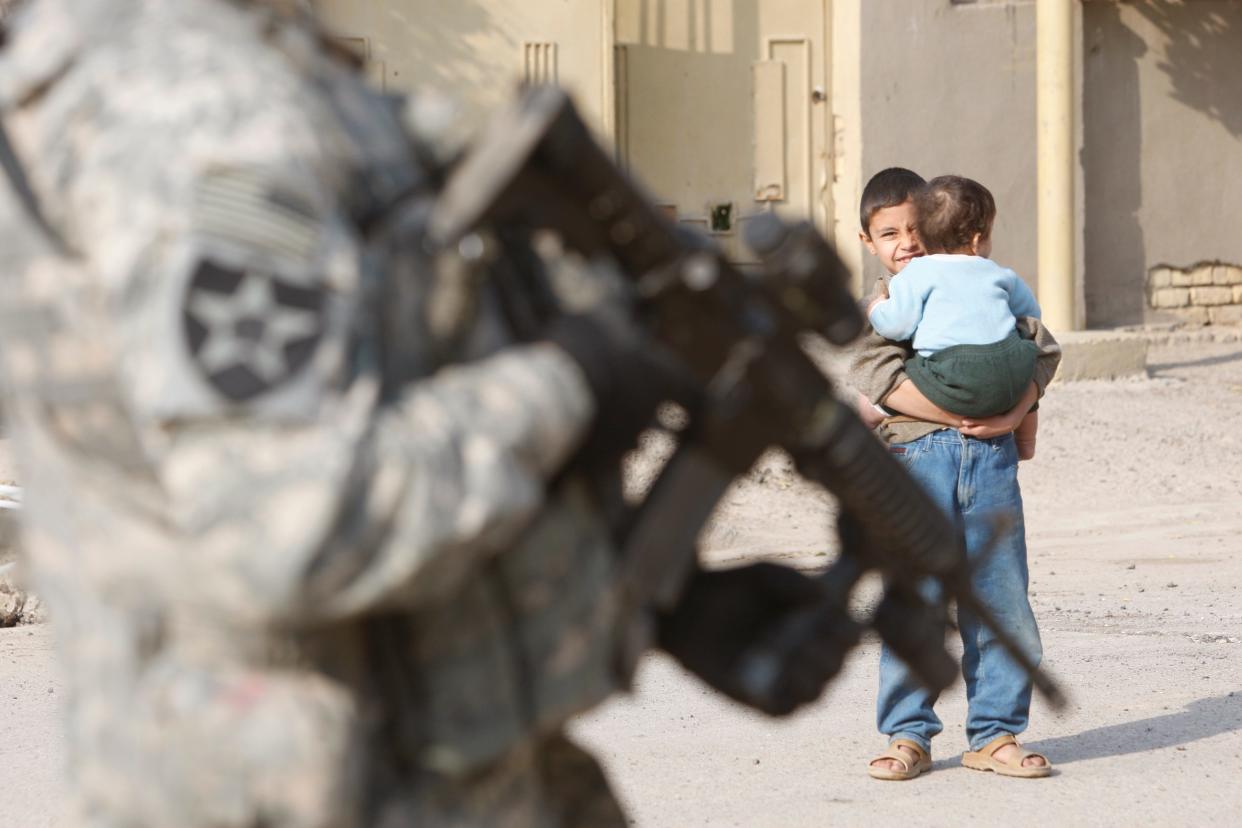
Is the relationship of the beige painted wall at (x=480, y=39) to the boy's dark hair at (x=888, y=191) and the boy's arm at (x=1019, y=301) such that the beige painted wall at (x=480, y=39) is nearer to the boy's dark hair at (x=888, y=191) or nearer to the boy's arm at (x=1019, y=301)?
the boy's dark hair at (x=888, y=191)

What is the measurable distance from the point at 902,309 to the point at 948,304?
0.13 meters

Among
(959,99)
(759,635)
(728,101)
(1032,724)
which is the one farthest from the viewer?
(728,101)

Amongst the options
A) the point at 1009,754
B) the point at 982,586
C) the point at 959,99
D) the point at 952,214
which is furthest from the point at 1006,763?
the point at 959,99

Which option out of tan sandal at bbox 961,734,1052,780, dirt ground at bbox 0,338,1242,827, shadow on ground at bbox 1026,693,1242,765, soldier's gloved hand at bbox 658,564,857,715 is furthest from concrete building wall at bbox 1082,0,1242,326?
soldier's gloved hand at bbox 658,564,857,715

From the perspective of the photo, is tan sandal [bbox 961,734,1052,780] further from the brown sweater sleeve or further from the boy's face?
the boy's face

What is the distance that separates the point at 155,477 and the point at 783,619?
0.76 m

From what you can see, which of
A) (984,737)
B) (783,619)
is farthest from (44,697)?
(783,619)

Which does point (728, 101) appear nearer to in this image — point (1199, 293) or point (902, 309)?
point (1199, 293)

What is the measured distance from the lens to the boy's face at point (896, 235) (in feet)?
16.6

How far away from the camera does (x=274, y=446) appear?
1411mm

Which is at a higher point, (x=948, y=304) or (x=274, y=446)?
(x=948, y=304)

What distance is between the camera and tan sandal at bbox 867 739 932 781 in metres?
4.79

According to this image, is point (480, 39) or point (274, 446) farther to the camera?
point (480, 39)

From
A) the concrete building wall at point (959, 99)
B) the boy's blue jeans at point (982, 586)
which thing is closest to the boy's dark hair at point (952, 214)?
the boy's blue jeans at point (982, 586)
